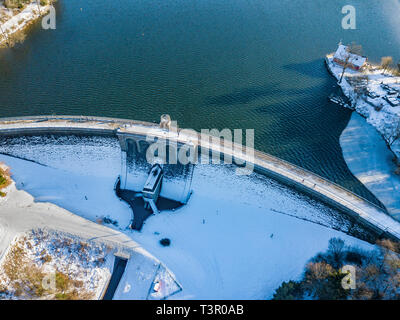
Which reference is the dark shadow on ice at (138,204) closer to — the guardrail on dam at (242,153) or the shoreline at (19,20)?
the guardrail on dam at (242,153)

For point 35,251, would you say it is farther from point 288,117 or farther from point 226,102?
point 288,117

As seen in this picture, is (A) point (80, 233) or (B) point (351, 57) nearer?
(A) point (80, 233)

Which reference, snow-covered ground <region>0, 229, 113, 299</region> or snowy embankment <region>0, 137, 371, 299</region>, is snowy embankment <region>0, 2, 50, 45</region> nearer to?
snowy embankment <region>0, 137, 371, 299</region>

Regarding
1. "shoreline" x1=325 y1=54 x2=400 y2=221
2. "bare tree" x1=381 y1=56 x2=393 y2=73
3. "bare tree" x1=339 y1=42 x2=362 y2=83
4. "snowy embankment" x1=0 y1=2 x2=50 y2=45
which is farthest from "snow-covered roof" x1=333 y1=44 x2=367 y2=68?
"snowy embankment" x1=0 y1=2 x2=50 y2=45

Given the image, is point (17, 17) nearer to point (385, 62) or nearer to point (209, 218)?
point (209, 218)

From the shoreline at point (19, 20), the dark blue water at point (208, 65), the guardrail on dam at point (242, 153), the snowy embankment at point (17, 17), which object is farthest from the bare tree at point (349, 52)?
the snowy embankment at point (17, 17)

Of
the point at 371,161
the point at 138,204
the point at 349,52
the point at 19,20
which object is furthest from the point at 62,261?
the point at 19,20
